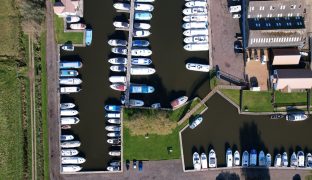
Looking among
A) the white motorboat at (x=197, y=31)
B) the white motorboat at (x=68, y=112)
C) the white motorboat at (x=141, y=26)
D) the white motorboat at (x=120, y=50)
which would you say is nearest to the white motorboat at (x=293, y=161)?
the white motorboat at (x=197, y=31)

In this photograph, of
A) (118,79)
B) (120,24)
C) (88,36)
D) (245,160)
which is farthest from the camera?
(88,36)

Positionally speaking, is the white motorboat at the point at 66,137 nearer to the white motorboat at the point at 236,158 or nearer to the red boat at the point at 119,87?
the red boat at the point at 119,87

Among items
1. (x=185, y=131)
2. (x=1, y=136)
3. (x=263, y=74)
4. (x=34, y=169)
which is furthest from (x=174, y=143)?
(x=1, y=136)

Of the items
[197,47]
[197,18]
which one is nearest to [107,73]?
[197,47]

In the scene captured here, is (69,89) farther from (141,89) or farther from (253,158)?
(253,158)

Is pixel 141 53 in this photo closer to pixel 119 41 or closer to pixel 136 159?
pixel 119 41
